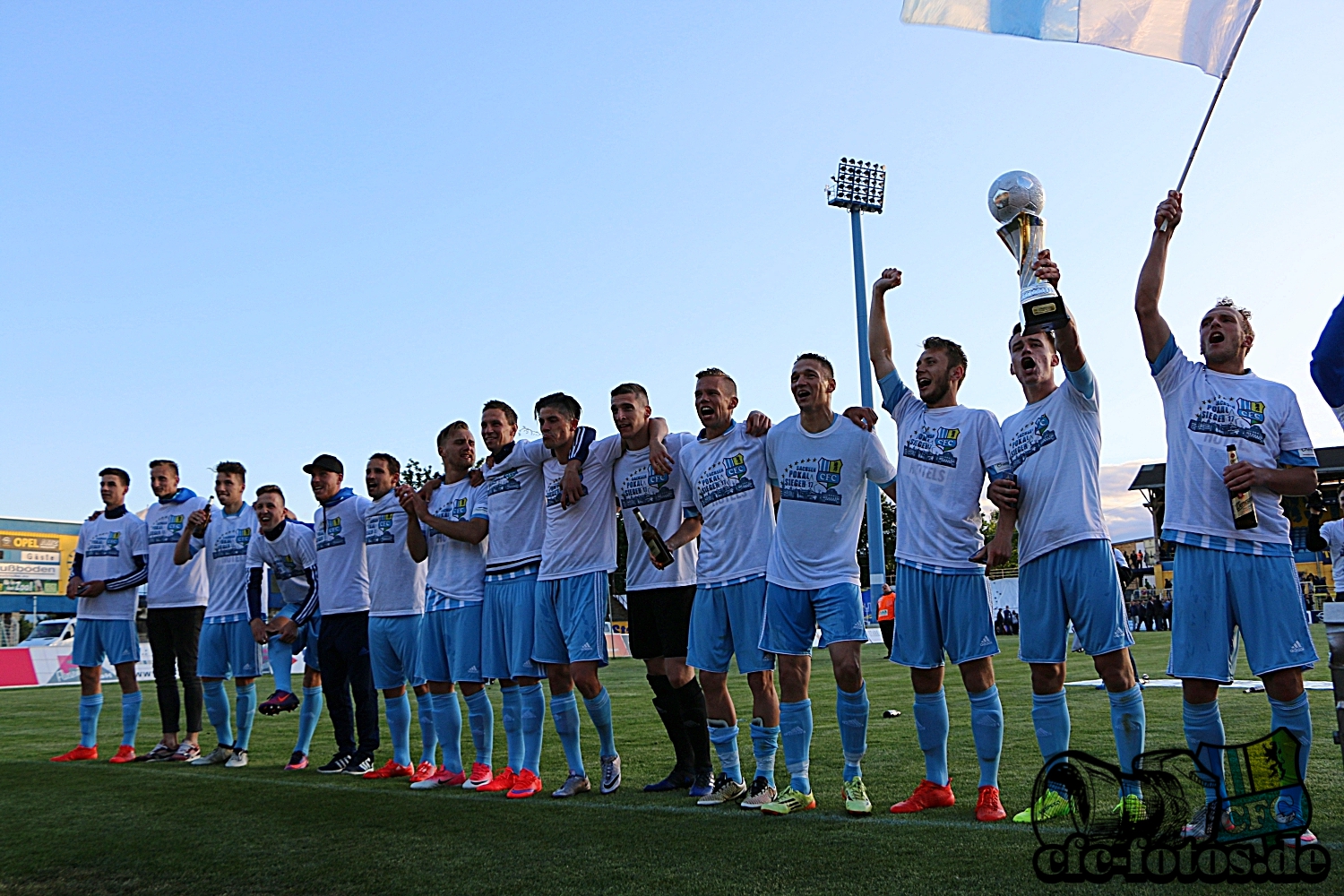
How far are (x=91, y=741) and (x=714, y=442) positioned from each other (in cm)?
742

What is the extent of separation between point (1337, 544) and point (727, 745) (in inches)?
382

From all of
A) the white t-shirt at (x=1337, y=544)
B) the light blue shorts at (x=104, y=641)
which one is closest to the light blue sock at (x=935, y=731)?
the light blue shorts at (x=104, y=641)

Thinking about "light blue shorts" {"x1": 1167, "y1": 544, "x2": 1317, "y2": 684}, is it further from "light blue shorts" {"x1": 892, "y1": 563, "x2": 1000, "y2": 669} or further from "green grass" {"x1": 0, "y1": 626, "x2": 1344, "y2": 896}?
"light blue shorts" {"x1": 892, "y1": 563, "x2": 1000, "y2": 669}

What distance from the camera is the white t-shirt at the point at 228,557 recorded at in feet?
32.2

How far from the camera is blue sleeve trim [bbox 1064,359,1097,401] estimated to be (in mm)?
5248

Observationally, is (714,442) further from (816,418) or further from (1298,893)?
(1298,893)

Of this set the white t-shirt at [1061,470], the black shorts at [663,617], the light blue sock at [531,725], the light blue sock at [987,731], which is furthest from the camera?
the light blue sock at [531,725]

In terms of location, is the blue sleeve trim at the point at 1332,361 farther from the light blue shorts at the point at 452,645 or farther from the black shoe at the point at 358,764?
the black shoe at the point at 358,764

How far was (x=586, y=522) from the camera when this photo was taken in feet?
23.3

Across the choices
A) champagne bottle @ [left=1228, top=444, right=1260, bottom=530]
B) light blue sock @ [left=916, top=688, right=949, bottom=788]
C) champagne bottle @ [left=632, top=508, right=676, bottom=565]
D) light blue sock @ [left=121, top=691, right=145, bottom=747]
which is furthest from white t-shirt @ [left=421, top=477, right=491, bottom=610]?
champagne bottle @ [left=1228, top=444, right=1260, bottom=530]

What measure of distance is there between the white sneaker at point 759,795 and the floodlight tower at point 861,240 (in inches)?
1187

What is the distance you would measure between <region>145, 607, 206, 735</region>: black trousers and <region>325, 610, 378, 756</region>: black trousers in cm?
202

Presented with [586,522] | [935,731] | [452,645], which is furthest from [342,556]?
[935,731]

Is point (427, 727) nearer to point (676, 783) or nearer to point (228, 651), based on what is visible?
point (676, 783)
